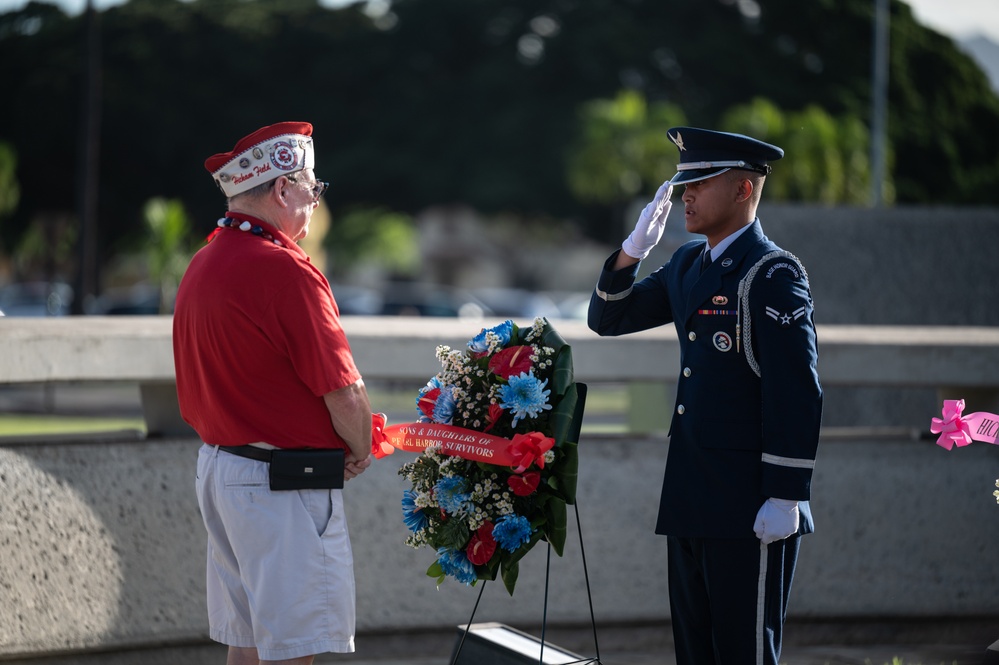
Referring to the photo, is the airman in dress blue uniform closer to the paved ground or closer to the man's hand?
the man's hand

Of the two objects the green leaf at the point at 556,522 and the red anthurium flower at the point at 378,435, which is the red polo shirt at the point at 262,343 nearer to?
the red anthurium flower at the point at 378,435

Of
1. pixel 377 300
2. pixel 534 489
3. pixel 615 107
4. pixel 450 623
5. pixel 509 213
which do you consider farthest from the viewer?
pixel 509 213

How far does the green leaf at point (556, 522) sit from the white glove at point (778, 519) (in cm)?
59

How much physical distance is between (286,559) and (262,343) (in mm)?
591

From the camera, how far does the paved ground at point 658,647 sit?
4.77m

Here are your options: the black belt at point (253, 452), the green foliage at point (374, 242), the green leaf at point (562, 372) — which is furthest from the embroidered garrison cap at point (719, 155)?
the green foliage at point (374, 242)

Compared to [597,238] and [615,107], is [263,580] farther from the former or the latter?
[597,238]

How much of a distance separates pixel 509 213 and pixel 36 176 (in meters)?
15.5

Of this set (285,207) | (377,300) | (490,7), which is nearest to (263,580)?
(285,207)

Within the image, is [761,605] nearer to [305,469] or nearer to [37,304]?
[305,469]

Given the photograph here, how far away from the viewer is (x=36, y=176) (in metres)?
37.9

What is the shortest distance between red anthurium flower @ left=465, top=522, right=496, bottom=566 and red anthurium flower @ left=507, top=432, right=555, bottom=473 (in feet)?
0.78

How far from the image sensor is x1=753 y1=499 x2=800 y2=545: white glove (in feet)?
10.6

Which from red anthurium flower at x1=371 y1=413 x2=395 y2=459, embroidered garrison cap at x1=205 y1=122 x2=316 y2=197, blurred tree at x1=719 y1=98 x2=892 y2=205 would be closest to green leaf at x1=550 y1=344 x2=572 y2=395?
red anthurium flower at x1=371 y1=413 x2=395 y2=459
